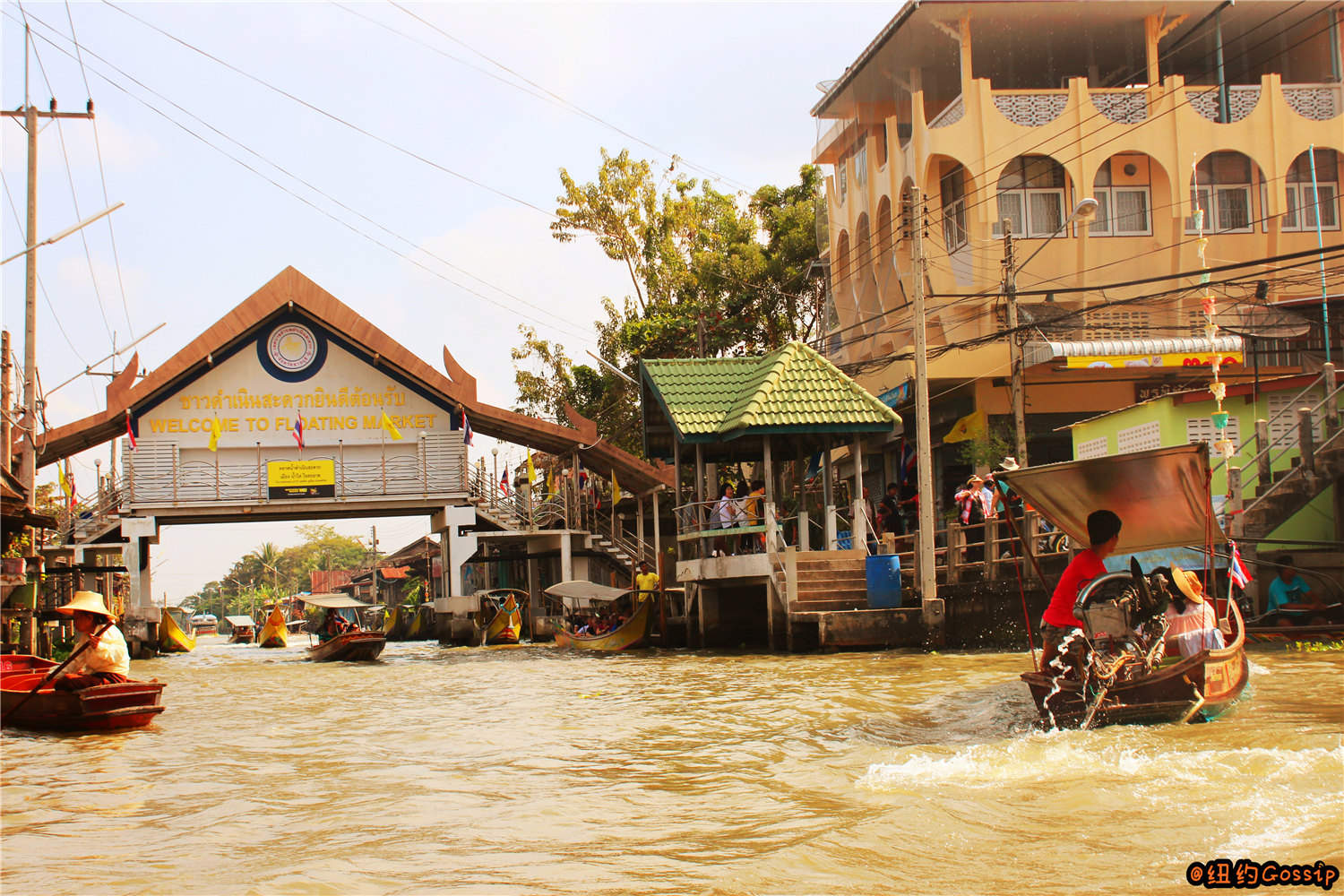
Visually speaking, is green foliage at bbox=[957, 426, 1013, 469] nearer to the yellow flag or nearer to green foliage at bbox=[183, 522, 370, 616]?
the yellow flag

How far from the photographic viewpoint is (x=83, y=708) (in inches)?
430

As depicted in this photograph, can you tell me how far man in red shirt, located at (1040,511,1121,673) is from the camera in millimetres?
8258

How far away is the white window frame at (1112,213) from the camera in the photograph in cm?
2356

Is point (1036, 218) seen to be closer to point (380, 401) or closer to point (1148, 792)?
point (380, 401)

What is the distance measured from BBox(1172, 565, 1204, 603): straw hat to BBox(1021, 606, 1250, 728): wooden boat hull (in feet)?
1.33

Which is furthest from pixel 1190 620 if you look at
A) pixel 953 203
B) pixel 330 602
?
pixel 330 602

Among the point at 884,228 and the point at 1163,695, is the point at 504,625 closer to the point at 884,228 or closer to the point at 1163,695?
the point at 884,228

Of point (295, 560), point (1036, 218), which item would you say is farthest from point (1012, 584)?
point (295, 560)

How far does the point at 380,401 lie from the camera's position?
30000mm

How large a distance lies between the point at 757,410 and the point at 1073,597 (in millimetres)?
9411

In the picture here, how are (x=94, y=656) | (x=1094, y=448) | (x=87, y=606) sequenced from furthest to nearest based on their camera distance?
1. (x=1094, y=448)
2. (x=94, y=656)
3. (x=87, y=606)

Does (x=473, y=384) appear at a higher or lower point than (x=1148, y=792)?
higher

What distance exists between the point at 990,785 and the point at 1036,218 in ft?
63.9

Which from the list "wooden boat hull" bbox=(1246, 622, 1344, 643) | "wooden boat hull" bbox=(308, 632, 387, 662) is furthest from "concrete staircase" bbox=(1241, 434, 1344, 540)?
"wooden boat hull" bbox=(308, 632, 387, 662)
